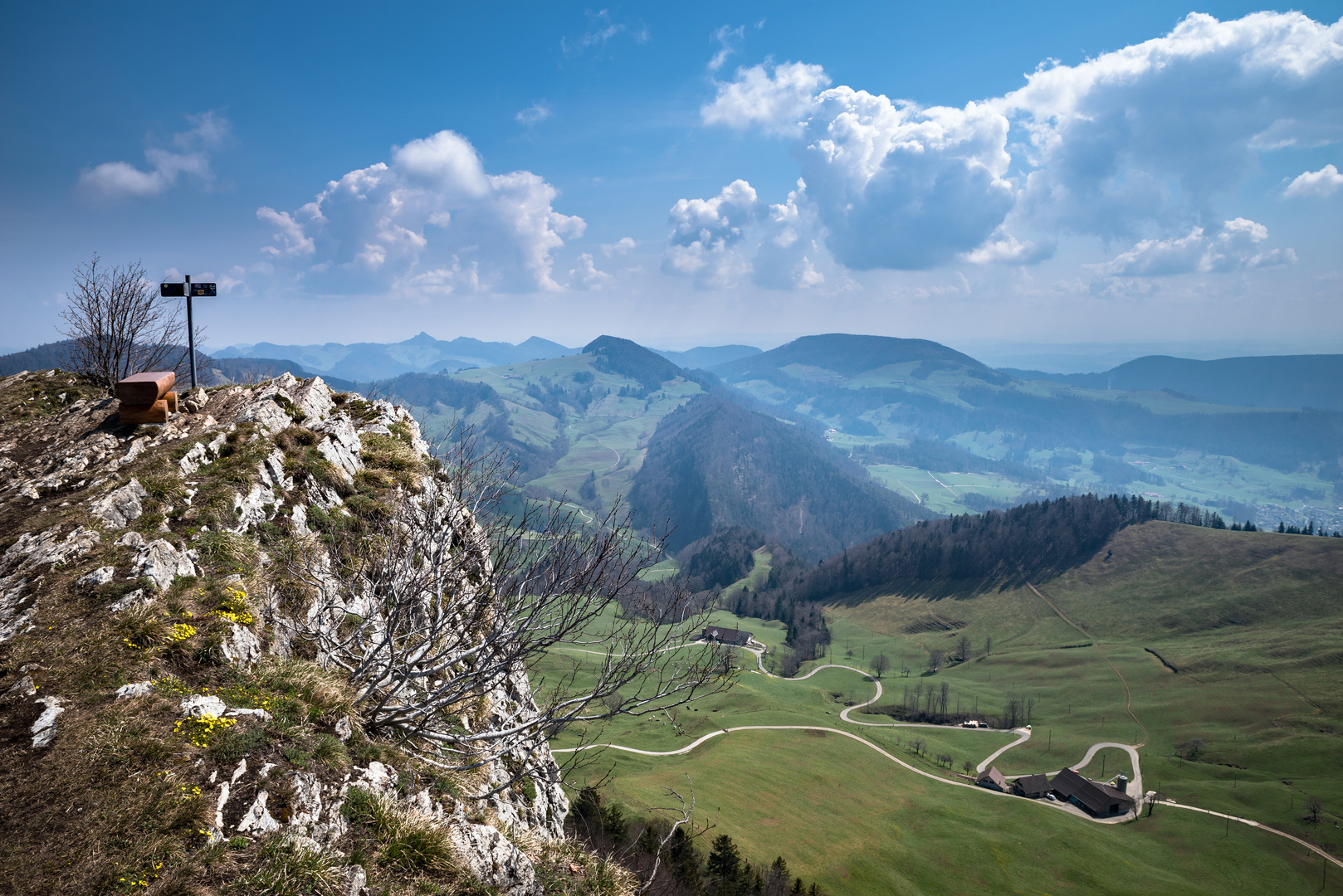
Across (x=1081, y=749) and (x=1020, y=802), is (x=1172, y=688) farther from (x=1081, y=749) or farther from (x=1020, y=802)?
(x=1020, y=802)

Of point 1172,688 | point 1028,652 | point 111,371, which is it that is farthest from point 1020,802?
point 111,371

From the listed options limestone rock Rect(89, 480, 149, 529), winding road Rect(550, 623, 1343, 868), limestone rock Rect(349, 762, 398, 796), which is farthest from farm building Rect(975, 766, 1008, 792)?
limestone rock Rect(89, 480, 149, 529)

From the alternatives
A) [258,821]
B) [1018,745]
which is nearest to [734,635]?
[1018,745]

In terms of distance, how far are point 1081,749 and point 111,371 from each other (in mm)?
155515

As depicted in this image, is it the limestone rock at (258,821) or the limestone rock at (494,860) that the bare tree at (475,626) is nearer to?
the limestone rock at (494,860)

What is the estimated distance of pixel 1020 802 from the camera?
88750 millimetres

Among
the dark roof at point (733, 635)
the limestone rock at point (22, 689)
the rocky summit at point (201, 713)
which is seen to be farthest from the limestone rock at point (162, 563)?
the dark roof at point (733, 635)

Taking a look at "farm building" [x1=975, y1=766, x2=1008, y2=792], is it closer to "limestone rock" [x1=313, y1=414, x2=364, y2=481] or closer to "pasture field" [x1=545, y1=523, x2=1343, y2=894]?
"pasture field" [x1=545, y1=523, x2=1343, y2=894]

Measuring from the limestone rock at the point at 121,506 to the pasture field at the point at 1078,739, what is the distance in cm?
2733

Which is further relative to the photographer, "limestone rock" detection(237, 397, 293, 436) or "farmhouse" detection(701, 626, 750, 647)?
"farmhouse" detection(701, 626, 750, 647)

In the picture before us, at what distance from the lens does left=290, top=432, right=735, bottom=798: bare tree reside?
10766 mm

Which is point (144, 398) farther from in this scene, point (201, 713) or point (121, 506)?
point (201, 713)

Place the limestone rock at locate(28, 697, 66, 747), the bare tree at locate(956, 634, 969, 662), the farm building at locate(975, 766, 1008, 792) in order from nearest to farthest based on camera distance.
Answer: the limestone rock at locate(28, 697, 66, 747)
the farm building at locate(975, 766, 1008, 792)
the bare tree at locate(956, 634, 969, 662)

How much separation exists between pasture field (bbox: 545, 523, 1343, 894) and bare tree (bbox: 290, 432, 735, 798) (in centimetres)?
2371
